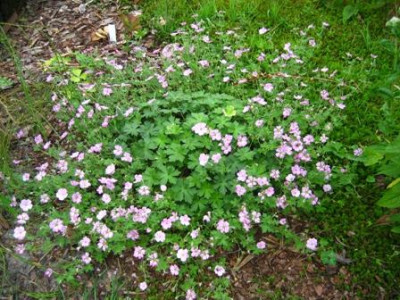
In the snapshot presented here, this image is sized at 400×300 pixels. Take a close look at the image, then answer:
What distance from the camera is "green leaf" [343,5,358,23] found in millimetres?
3921

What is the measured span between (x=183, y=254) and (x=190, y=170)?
0.64 metres

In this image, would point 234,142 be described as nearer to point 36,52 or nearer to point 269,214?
point 269,214

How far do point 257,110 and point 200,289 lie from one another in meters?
1.19

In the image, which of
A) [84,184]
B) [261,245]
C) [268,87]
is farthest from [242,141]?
[84,184]

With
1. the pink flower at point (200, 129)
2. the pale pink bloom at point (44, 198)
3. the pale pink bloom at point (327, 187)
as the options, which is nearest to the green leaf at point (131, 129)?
the pink flower at point (200, 129)

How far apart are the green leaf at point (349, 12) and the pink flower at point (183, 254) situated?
8.42 ft

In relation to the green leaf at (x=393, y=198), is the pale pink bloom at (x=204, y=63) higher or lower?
higher

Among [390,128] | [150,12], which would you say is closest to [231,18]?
[150,12]

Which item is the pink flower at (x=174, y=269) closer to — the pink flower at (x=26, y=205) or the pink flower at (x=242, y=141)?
the pink flower at (x=242, y=141)

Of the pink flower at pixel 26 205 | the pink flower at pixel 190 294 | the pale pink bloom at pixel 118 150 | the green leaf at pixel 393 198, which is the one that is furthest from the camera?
the pale pink bloom at pixel 118 150

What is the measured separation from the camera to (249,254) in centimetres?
270

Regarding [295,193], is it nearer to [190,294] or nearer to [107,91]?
[190,294]

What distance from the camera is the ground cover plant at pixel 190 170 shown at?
2627 mm

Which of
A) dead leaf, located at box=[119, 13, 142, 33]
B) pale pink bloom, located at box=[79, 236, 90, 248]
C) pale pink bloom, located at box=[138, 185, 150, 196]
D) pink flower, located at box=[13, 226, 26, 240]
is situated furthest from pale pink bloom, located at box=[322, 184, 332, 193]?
dead leaf, located at box=[119, 13, 142, 33]
